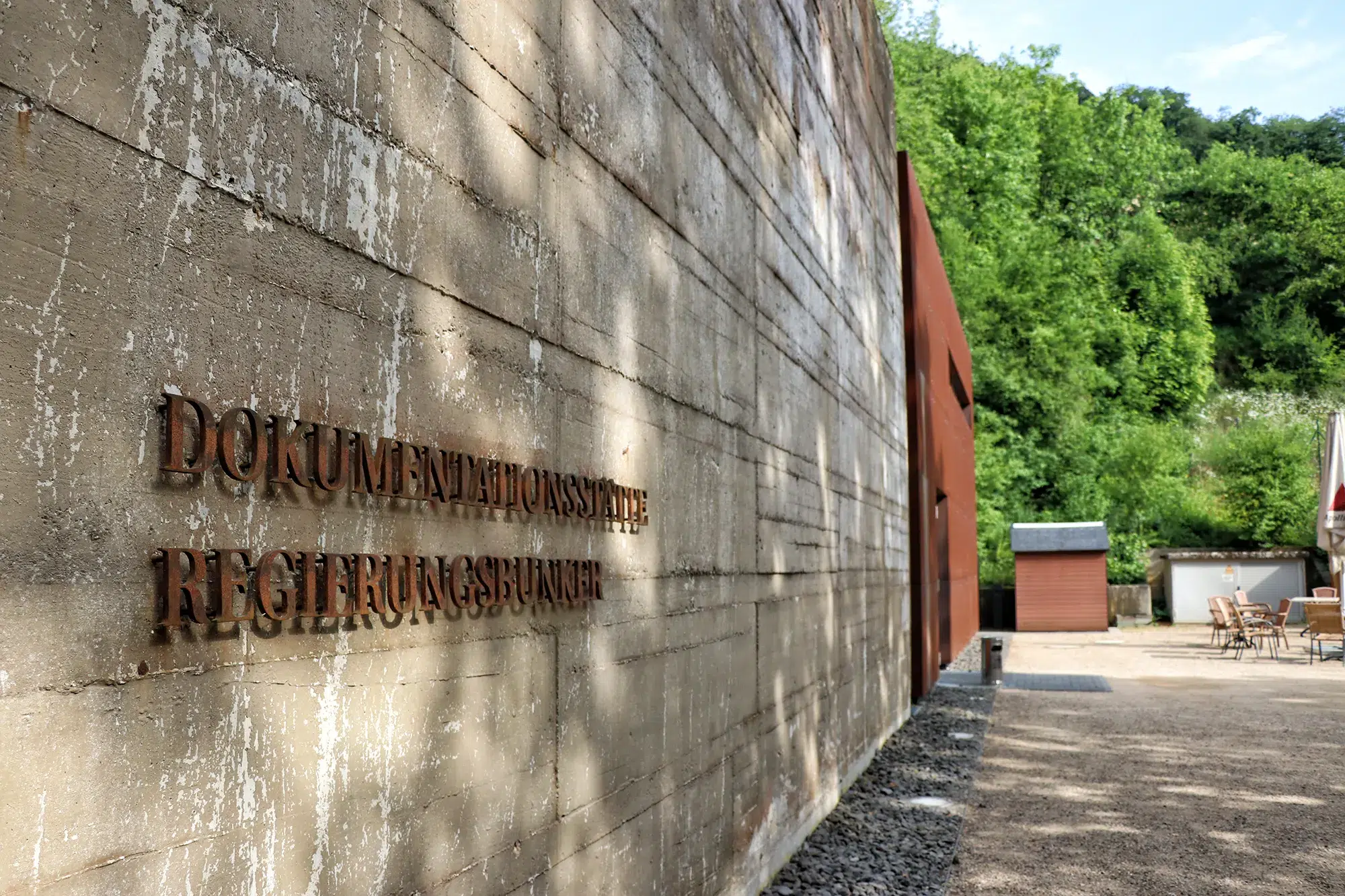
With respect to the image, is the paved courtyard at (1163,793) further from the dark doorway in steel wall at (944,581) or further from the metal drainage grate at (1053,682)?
the dark doorway in steel wall at (944,581)

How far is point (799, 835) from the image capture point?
19.1 ft

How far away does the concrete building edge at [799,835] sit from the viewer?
16.0 feet

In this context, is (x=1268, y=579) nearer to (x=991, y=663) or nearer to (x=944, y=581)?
(x=944, y=581)

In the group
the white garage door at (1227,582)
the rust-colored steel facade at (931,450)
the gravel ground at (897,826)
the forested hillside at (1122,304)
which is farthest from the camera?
the forested hillside at (1122,304)

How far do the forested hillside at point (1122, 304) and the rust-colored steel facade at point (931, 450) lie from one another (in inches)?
507

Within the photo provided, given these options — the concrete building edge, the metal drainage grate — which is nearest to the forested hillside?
the metal drainage grate

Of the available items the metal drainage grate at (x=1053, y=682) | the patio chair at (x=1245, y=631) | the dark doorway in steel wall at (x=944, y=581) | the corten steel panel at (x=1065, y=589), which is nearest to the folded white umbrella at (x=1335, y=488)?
the patio chair at (x=1245, y=631)

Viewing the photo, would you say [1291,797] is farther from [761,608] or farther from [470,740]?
[470,740]

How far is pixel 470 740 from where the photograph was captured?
2465 mm

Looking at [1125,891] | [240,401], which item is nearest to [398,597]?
[240,401]

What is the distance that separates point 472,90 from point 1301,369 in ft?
179

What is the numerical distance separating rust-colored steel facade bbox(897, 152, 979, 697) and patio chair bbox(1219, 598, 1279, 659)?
160 inches

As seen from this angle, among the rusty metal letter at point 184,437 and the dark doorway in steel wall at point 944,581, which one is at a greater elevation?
the rusty metal letter at point 184,437

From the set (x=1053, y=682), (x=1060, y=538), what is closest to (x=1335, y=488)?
(x=1053, y=682)
